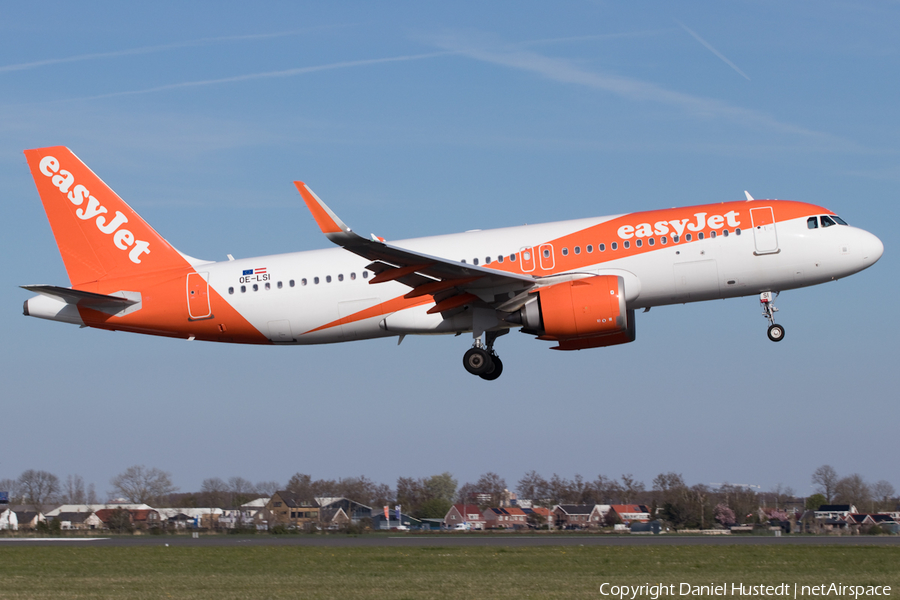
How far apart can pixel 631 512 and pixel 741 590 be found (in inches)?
1860

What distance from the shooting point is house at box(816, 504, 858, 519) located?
70.2 meters

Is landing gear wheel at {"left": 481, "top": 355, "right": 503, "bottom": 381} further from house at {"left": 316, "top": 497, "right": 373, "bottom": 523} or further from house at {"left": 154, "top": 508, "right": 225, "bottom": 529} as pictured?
house at {"left": 316, "top": 497, "right": 373, "bottom": 523}

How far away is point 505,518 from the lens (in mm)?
64750

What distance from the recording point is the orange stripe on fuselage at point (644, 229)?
29562 mm

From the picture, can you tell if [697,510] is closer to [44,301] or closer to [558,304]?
[558,304]

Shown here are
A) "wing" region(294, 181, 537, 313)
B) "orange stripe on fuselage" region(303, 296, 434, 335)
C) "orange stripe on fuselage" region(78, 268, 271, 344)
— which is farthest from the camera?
"orange stripe on fuselage" region(78, 268, 271, 344)

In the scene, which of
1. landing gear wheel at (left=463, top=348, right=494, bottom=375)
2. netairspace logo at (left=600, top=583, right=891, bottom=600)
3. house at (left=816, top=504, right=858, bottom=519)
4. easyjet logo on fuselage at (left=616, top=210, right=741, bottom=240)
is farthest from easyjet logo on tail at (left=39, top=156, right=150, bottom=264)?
house at (left=816, top=504, right=858, bottom=519)

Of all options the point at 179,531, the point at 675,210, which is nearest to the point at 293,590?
the point at 675,210

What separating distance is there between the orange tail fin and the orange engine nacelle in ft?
42.3

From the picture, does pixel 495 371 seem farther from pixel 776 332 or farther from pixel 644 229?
pixel 776 332

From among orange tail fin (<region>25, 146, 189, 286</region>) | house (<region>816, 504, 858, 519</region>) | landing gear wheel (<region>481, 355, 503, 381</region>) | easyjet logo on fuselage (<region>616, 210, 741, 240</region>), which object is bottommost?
house (<region>816, 504, 858, 519</region>)

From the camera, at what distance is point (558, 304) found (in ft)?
95.2

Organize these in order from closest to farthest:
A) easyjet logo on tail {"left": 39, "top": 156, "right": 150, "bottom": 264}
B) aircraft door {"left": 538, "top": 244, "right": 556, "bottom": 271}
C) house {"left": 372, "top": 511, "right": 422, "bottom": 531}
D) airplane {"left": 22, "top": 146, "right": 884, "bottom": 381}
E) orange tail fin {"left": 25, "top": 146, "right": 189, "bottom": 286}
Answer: airplane {"left": 22, "top": 146, "right": 884, "bottom": 381}, aircraft door {"left": 538, "top": 244, "right": 556, "bottom": 271}, orange tail fin {"left": 25, "top": 146, "right": 189, "bottom": 286}, easyjet logo on tail {"left": 39, "top": 156, "right": 150, "bottom": 264}, house {"left": 372, "top": 511, "right": 422, "bottom": 531}

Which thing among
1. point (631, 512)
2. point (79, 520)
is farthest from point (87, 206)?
point (631, 512)
